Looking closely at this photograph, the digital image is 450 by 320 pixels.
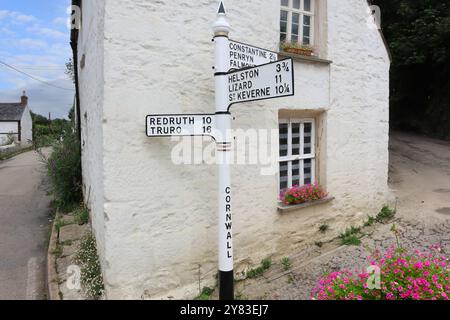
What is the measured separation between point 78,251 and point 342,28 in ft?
17.7

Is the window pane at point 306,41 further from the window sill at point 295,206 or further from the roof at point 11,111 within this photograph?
the roof at point 11,111

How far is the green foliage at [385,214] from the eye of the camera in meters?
6.69

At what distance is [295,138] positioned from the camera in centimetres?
559

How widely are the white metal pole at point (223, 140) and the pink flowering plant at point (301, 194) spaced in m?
2.00

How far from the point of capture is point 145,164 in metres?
3.93

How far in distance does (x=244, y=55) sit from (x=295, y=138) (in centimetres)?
236

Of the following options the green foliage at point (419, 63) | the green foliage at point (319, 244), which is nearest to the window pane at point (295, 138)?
the green foliage at point (319, 244)

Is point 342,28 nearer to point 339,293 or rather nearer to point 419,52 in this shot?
point 339,293

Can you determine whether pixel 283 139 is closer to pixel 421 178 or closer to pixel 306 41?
pixel 306 41

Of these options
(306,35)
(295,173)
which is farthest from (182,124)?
(306,35)

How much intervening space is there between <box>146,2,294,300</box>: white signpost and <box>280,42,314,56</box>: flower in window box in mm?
1831

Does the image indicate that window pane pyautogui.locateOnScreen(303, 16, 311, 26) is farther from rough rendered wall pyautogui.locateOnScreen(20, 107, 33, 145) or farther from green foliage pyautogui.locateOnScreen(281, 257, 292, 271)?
rough rendered wall pyautogui.locateOnScreen(20, 107, 33, 145)

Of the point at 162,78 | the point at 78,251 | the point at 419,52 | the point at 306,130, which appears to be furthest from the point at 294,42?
the point at 419,52

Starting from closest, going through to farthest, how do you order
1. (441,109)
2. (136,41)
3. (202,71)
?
(136,41) → (202,71) → (441,109)
